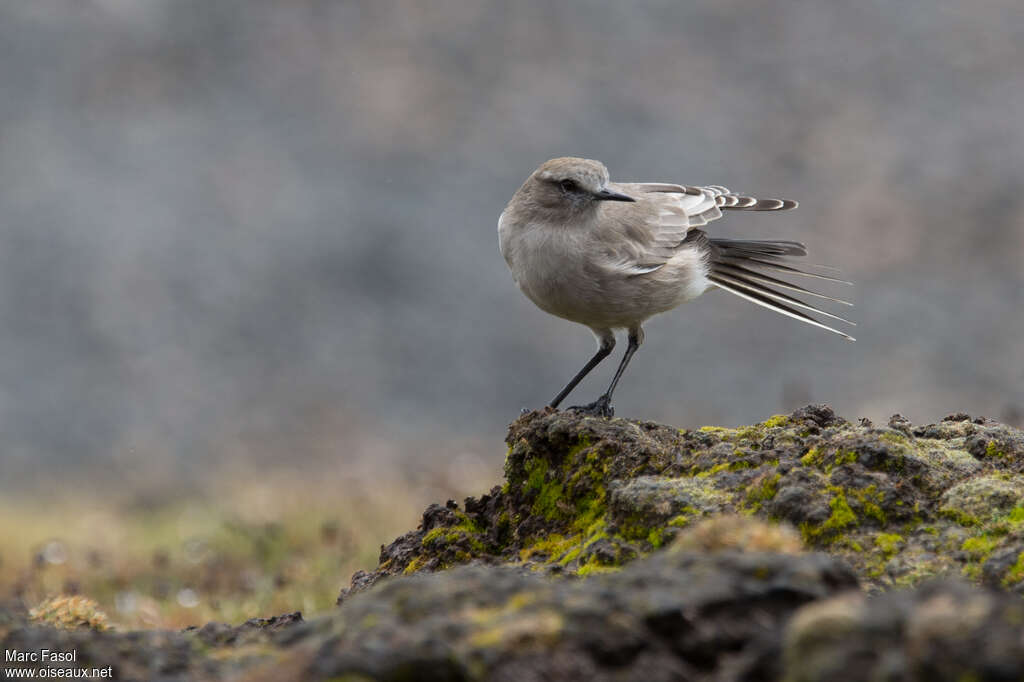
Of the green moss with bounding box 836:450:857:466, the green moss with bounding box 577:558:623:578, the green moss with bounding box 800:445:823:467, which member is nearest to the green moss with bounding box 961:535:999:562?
the green moss with bounding box 836:450:857:466

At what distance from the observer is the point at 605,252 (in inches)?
275

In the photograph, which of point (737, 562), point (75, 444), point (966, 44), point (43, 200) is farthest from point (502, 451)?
point (966, 44)

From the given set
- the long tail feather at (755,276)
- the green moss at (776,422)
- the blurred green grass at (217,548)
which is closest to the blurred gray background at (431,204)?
the blurred green grass at (217,548)

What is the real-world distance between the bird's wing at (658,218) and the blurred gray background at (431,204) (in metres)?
7.16

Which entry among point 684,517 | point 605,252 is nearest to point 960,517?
point 684,517

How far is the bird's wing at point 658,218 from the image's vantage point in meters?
7.11

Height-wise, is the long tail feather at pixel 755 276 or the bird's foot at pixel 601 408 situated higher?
the long tail feather at pixel 755 276

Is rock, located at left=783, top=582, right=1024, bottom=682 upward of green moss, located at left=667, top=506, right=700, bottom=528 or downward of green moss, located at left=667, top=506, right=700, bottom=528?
downward

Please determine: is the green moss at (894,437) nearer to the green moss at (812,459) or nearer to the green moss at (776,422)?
the green moss at (812,459)

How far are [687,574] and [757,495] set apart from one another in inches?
57.1

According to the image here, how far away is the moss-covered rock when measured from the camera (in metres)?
4.12

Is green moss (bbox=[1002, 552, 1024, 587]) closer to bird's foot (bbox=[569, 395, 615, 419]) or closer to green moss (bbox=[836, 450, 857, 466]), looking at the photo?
green moss (bbox=[836, 450, 857, 466])

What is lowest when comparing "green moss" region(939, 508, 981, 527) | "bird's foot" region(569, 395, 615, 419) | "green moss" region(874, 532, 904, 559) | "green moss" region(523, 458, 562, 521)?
"green moss" region(874, 532, 904, 559)

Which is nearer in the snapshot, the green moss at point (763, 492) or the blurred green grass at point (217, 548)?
the green moss at point (763, 492)
